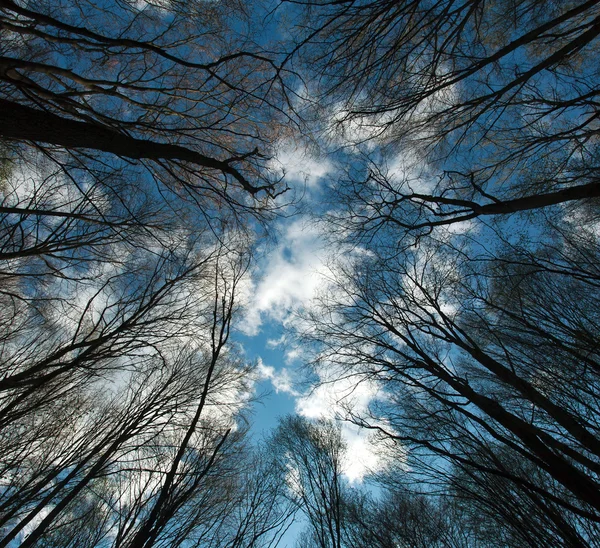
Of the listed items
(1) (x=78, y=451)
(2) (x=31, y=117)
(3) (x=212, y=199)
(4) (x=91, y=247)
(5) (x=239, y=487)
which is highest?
(3) (x=212, y=199)

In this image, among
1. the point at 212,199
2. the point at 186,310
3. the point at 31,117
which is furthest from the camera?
the point at 186,310

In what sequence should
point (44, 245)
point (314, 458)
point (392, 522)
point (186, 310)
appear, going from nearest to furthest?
point (44, 245)
point (186, 310)
point (392, 522)
point (314, 458)

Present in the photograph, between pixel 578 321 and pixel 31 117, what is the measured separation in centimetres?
694

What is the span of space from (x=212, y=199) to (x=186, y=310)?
6.14ft

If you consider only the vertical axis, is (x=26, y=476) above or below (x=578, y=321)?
above

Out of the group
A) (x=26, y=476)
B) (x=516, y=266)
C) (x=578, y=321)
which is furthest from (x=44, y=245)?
(x=578, y=321)

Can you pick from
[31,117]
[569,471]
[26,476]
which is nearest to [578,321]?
[569,471]

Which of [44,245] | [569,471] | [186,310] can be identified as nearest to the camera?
[569,471]

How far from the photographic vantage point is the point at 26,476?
447cm

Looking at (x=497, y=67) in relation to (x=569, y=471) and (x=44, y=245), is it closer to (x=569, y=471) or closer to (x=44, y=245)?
(x=569, y=471)

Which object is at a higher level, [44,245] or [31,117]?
[44,245]

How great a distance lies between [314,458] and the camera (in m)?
7.88

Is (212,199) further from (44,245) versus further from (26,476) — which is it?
(26,476)

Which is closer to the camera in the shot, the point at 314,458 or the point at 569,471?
the point at 569,471
